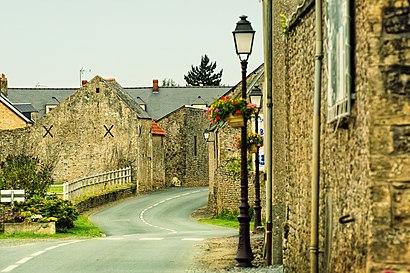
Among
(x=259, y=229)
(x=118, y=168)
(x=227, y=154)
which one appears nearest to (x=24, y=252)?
(x=259, y=229)

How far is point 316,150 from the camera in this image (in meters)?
12.1

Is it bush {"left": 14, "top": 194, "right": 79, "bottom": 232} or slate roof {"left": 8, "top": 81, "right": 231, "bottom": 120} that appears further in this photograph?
slate roof {"left": 8, "top": 81, "right": 231, "bottom": 120}

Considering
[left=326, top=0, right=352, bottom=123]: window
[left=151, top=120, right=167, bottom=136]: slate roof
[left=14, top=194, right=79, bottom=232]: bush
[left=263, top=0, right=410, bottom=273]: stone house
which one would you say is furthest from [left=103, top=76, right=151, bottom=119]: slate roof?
[left=326, top=0, right=352, bottom=123]: window

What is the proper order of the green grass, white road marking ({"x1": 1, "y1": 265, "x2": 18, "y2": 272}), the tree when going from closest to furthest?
white road marking ({"x1": 1, "y1": 265, "x2": 18, "y2": 272})
the green grass
the tree

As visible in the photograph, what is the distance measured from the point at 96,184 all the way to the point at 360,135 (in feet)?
160

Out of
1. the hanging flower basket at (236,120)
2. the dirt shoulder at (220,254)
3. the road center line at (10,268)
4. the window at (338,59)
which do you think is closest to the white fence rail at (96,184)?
the dirt shoulder at (220,254)

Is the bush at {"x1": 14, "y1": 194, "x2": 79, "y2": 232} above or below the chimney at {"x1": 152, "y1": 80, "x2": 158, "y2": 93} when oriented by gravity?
below

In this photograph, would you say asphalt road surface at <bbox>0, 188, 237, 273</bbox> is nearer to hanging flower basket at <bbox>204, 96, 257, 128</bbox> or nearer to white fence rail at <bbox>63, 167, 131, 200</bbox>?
hanging flower basket at <bbox>204, 96, 257, 128</bbox>

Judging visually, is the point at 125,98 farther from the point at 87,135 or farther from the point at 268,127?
the point at 268,127

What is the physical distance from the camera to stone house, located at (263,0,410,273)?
8.61 meters

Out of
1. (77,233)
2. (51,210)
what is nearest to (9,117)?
(77,233)

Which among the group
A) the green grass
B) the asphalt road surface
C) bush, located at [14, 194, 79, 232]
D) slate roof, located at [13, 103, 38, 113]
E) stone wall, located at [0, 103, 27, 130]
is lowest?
the green grass

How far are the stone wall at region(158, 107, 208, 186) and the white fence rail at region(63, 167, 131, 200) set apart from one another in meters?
12.4

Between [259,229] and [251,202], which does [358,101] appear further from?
[251,202]
